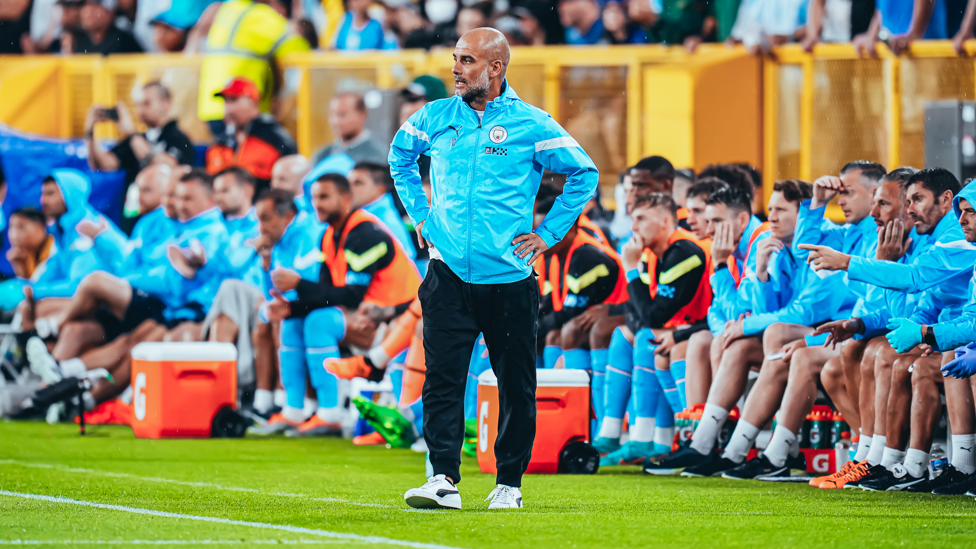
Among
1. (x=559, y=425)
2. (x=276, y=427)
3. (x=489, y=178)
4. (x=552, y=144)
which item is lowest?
(x=276, y=427)

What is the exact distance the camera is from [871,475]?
7516mm

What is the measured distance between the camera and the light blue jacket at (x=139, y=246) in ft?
42.7

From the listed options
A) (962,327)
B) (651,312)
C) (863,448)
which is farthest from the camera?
(651,312)

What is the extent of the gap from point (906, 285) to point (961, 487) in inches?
39.2

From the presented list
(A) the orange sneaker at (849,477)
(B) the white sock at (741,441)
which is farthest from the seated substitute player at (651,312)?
(A) the orange sneaker at (849,477)

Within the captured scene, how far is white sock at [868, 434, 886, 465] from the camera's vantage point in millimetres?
7656

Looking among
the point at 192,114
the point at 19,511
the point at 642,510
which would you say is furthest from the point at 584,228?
the point at 192,114

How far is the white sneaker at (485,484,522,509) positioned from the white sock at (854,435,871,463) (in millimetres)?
2304

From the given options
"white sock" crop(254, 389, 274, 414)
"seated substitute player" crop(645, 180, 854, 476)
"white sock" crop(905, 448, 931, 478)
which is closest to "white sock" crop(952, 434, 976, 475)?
"white sock" crop(905, 448, 931, 478)

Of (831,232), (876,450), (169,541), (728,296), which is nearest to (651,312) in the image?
(728,296)

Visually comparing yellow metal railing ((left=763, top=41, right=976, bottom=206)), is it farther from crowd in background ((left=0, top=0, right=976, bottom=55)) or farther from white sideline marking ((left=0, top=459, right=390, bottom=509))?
white sideline marking ((left=0, top=459, right=390, bottom=509))

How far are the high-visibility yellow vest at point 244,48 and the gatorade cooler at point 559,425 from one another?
23.5 feet

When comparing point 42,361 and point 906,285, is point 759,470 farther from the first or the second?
point 42,361

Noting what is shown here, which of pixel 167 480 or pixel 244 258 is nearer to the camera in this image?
pixel 167 480
